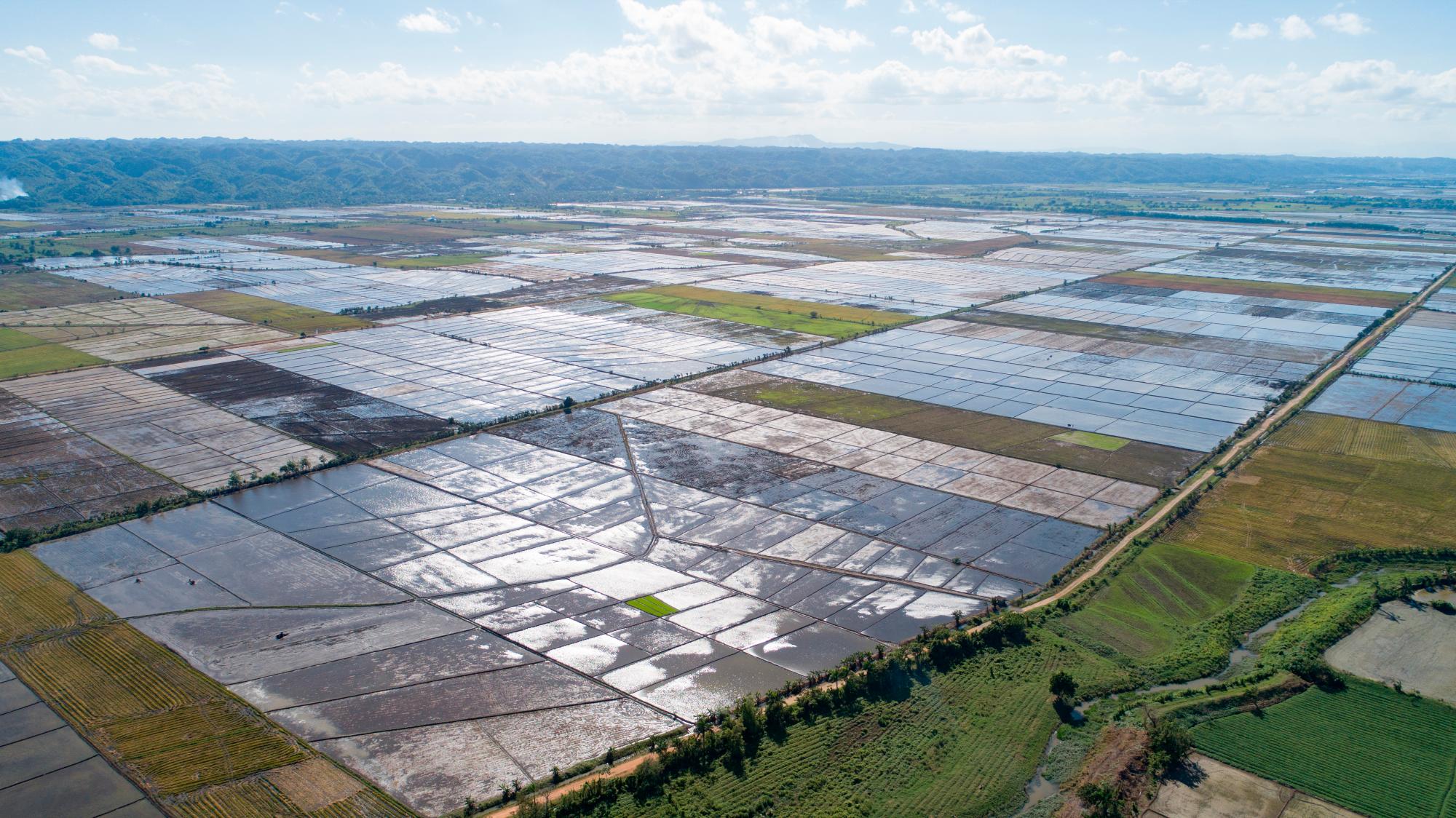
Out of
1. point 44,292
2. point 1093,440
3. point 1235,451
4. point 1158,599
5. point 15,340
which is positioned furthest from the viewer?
point 44,292

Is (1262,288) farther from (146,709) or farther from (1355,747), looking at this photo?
(146,709)

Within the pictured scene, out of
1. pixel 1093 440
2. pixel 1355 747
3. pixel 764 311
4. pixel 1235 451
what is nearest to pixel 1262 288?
pixel 764 311

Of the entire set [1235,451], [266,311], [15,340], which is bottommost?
[1235,451]

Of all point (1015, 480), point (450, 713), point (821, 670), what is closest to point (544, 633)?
point (450, 713)

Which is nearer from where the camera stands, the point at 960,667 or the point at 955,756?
the point at 955,756

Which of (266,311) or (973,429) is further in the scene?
(266,311)

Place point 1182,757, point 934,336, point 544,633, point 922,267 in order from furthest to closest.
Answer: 1. point 922,267
2. point 934,336
3. point 544,633
4. point 1182,757

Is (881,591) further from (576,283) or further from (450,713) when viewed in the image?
(576,283)
